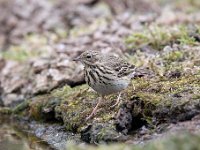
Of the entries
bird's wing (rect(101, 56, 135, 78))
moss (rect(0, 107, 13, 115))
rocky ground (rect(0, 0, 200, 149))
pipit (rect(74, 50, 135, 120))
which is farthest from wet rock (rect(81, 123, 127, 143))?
moss (rect(0, 107, 13, 115))

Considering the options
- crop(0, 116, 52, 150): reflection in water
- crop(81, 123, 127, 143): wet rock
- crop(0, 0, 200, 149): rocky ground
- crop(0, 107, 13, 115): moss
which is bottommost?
crop(0, 116, 52, 150): reflection in water

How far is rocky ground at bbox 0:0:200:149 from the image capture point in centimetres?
734

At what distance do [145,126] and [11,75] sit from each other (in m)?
4.86

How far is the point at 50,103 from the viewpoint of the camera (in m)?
9.64

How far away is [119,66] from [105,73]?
1.15 feet

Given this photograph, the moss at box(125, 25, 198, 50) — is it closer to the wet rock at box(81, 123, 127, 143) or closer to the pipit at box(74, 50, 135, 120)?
the pipit at box(74, 50, 135, 120)

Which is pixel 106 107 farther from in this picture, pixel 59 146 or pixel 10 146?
pixel 10 146

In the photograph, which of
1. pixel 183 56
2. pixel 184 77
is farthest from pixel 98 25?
pixel 184 77

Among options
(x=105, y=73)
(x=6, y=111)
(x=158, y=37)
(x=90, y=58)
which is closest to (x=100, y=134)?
(x=105, y=73)

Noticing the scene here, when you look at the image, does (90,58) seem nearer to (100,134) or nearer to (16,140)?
(100,134)

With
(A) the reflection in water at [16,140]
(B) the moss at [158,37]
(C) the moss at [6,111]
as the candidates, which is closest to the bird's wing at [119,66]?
(A) the reflection in water at [16,140]

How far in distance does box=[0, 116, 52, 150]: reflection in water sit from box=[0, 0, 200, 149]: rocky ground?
139mm

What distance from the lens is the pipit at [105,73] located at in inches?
313

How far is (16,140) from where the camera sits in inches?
353
